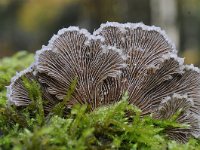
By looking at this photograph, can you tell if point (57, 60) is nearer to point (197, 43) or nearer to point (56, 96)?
point (56, 96)

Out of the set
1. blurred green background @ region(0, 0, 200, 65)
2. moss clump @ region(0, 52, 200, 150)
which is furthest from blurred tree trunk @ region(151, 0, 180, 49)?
moss clump @ region(0, 52, 200, 150)

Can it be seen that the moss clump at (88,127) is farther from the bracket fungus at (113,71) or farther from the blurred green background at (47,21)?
the blurred green background at (47,21)

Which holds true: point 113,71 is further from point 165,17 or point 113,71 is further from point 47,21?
point 47,21

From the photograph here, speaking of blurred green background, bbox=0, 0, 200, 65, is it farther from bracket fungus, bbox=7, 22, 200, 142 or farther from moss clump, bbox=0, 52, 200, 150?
moss clump, bbox=0, 52, 200, 150

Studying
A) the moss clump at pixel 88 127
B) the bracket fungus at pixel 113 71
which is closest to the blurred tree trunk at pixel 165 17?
the bracket fungus at pixel 113 71

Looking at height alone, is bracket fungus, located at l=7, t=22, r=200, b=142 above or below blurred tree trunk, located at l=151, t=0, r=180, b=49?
below

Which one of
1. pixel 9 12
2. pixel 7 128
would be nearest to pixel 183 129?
pixel 7 128

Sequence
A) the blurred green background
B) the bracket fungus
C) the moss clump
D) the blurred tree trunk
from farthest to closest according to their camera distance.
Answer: the blurred green background
the blurred tree trunk
the bracket fungus
the moss clump
